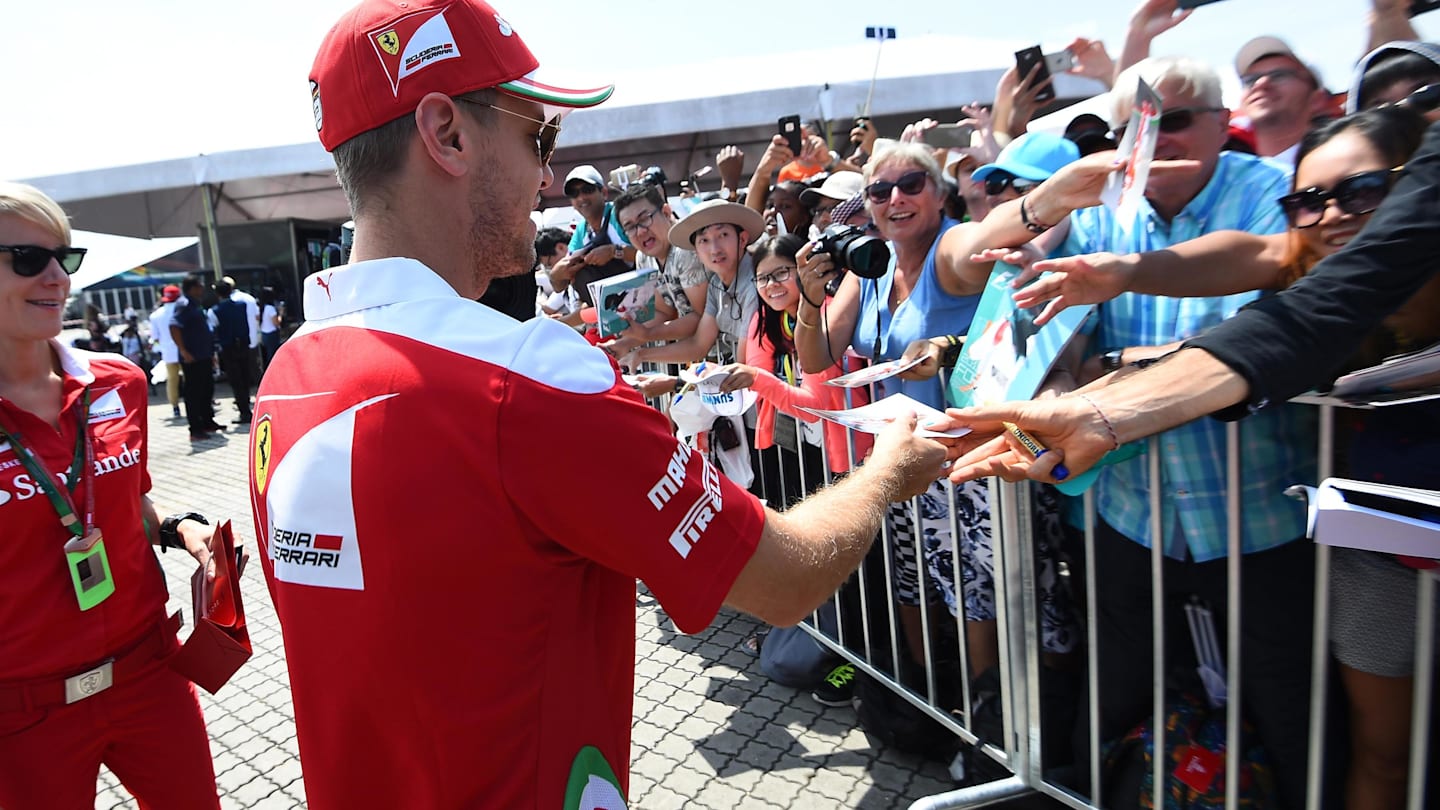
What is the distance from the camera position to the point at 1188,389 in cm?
170

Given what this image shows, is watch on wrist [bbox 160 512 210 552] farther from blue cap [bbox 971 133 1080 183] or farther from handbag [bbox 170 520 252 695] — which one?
blue cap [bbox 971 133 1080 183]

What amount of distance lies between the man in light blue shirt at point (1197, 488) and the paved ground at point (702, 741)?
3.63 ft

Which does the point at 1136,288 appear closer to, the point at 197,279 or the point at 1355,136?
the point at 1355,136

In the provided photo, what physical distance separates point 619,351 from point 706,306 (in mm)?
617

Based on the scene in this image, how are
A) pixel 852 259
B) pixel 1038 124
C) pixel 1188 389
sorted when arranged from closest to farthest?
1. pixel 1188 389
2. pixel 852 259
3. pixel 1038 124

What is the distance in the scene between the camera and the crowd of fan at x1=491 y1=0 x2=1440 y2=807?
182cm

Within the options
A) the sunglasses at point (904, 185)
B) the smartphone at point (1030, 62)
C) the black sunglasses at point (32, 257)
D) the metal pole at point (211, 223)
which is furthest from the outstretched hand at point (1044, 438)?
the metal pole at point (211, 223)

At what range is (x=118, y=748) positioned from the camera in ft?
7.56

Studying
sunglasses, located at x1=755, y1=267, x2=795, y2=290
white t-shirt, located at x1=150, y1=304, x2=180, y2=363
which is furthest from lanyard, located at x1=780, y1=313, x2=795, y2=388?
white t-shirt, located at x1=150, y1=304, x2=180, y2=363

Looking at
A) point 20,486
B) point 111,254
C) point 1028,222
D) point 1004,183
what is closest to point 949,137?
point 1004,183

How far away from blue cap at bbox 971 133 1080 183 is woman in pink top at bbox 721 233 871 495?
3.43ft

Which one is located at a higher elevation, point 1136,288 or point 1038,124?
point 1038,124

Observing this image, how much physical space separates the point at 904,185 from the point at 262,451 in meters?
2.48

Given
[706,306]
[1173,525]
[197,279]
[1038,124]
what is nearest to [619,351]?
[706,306]
